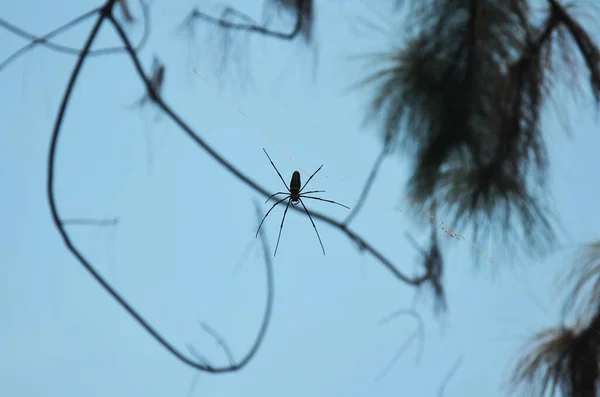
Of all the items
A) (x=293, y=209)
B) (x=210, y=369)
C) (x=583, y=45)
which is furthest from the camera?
(x=293, y=209)

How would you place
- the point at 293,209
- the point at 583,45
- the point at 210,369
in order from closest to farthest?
the point at 210,369
the point at 583,45
the point at 293,209

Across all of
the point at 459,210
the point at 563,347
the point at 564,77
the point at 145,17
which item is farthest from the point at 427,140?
the point at 145,17

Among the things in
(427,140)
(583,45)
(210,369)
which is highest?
(583,45)

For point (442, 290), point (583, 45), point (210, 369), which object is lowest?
point (210, 369)

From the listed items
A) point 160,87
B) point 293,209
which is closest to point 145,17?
point 160,87

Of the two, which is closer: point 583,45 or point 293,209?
point 583,45

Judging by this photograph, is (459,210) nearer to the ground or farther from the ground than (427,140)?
nearer to the ground

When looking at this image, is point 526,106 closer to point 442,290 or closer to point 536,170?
point 536,170

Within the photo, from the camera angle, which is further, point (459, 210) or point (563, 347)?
point (459, 210)

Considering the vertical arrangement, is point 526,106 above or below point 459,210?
above
